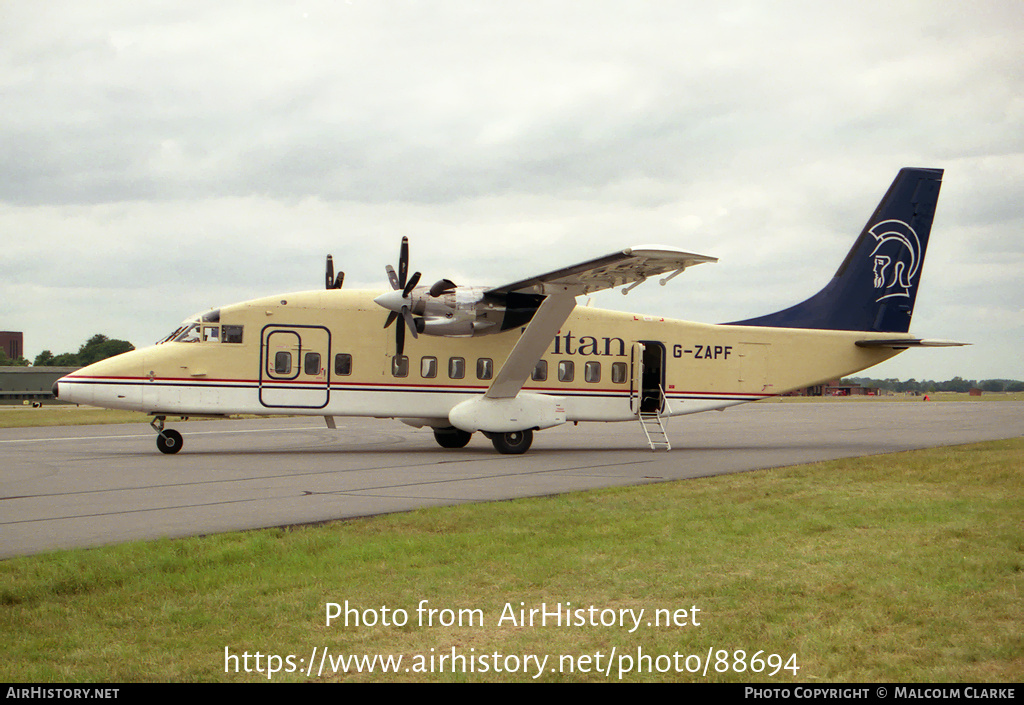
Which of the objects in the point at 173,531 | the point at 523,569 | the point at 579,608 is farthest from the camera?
the point at 173,531

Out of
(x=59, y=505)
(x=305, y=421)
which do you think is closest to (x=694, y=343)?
(x=59, y=505)

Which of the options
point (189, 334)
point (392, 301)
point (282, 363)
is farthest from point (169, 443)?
point (392, 301)

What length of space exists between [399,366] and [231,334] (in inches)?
171

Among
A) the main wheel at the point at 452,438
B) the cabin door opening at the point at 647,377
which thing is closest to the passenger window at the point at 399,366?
the main wheel at the point at 452,438

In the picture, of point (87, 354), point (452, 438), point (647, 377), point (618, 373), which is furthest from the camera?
point (87, 354)

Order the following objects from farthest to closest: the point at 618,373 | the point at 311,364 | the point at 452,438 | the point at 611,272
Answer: the point at 452,438, the point at 618,373, the point at 311,364, the point at 611,272

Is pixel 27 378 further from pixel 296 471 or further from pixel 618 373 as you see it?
pixel 296 471

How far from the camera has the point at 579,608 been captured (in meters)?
6.19

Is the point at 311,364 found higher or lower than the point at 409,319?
lower

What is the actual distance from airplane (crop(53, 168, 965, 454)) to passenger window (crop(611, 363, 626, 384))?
4cm

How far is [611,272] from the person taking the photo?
19.8 m

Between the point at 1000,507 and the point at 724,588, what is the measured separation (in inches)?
237

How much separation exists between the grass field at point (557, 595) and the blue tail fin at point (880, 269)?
15.1 metres
